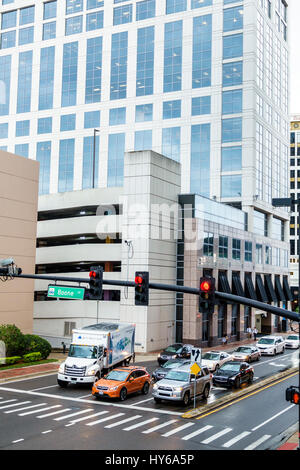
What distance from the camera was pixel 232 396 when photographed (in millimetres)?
27547

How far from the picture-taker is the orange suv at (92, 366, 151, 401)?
25.9 metres

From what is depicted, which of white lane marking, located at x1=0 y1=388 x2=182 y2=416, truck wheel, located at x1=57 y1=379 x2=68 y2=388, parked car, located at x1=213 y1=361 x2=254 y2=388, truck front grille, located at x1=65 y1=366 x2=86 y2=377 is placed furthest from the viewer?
parked car, located at x1=213 y1=361 x2=254 y2=388

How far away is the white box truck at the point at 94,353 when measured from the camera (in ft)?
96.2

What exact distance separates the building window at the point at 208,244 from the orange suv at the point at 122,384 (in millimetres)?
28485

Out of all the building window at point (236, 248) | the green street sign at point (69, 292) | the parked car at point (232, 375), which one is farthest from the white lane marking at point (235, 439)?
the building window at point (236, 248)

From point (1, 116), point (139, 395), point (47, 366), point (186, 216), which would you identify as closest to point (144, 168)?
point (186, 216)

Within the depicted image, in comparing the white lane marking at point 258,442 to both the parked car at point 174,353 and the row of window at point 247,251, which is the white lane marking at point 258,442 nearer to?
the parked car at point 174,353

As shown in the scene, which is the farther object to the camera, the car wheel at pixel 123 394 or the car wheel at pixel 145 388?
the car wheel at pixel 145 388

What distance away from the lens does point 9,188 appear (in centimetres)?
4356

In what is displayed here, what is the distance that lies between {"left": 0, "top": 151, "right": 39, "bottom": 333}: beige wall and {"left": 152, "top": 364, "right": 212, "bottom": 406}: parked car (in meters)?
21.4

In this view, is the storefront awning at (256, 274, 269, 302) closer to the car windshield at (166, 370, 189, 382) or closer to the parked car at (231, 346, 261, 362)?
the parked car at (231, 346, 261, 362)

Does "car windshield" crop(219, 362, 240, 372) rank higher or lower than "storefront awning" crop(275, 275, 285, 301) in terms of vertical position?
lower

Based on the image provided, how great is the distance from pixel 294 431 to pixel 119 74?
67703 millimetres

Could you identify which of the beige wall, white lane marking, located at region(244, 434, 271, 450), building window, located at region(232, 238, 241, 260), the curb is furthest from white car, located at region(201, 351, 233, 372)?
building window, located at region(232, 238, 241, 260)
